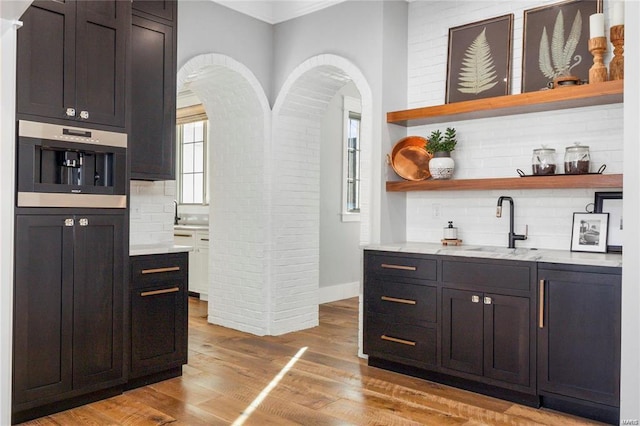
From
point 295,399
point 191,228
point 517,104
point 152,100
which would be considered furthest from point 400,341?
point 191,228

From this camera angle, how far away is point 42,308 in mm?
2881

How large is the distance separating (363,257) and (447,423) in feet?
4.56

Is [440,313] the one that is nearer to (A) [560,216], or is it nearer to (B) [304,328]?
(A) [560,216]

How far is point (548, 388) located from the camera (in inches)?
122

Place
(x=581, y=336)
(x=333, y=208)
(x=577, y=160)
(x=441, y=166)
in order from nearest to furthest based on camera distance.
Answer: (x=581, y=336) → (x=577, y=160) → (x=441, y=166) → (x=333, y=208)

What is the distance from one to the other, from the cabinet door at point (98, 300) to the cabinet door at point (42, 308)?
5cm

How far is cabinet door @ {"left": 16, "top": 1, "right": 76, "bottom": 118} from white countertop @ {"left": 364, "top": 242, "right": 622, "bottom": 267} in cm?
221

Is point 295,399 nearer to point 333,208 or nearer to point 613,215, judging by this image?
point 613,215

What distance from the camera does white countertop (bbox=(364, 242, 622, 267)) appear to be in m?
2.99

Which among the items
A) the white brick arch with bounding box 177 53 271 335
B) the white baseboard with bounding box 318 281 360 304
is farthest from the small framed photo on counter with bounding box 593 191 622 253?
the white baseboard with bounding box 318 281 360 304

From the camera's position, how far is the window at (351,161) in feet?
21.9

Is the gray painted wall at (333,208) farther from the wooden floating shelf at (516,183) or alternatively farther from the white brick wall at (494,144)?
the wooden floating shelf at (516,183)

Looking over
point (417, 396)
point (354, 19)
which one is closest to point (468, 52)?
point (354, 19)

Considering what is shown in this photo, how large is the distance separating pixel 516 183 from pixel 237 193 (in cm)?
258
